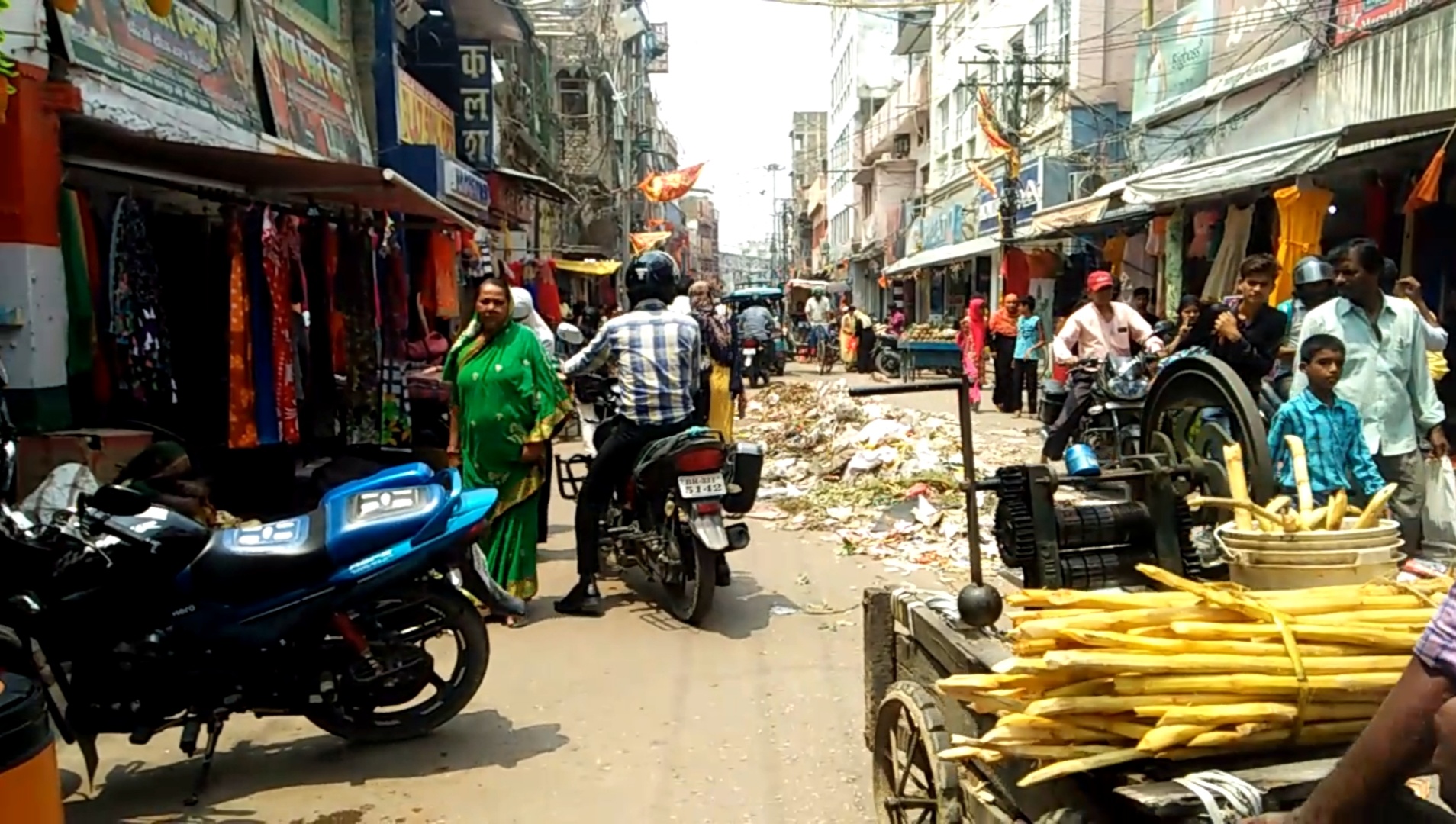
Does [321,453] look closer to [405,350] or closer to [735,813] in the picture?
[405,350]

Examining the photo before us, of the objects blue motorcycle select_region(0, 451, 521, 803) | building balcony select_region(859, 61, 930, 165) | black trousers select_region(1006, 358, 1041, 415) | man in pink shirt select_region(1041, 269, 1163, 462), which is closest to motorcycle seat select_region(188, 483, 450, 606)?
blue motorcycle select_region(0, 451, 521, 803)

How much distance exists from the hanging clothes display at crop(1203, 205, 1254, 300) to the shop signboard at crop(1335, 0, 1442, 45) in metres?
2.42

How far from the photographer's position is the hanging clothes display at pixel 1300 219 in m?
9.98

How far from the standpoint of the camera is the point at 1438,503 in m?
5.40

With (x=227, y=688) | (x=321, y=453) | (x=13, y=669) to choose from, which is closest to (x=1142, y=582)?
(x=227, y=688)

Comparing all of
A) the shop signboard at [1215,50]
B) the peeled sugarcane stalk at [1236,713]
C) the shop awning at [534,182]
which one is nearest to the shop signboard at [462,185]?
the shop awning at [534,182]

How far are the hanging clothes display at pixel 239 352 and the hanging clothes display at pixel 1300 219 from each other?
27.5 feet

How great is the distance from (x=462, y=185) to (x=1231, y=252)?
886 centimetres

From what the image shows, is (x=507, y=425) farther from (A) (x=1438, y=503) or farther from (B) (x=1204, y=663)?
(A) (x=1438, y=503)

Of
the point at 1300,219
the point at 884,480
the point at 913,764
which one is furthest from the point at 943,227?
the point at 913,764

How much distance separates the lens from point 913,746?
2953 millimetres

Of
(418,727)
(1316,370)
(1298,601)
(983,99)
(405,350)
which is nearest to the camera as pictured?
(1298,601)

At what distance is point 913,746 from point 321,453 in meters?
6.03

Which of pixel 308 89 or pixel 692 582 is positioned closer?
pixel 692 582
